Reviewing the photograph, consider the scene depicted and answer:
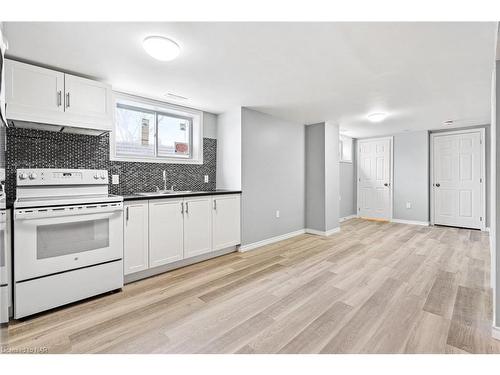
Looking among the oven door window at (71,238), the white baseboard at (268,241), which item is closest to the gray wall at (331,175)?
the white baseboard at (268,241)

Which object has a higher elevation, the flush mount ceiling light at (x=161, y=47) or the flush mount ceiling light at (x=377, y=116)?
the flush mount ceiling light at (x=377, y=116)

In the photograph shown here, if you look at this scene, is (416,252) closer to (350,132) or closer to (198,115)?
(350,132)

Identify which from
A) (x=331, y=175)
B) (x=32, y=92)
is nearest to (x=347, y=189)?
(x=331, y=175)

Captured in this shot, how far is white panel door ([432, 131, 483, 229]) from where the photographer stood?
5137 mm

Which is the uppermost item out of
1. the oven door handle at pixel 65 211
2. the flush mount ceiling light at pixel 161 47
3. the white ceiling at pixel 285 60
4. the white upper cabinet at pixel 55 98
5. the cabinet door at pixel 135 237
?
the white ceiling at pixel 285 60

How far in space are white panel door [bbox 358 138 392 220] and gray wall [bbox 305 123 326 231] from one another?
250 cm

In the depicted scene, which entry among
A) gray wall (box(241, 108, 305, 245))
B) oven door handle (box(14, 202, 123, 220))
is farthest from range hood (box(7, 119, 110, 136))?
gray wall (box(241, 108, 305, 245))

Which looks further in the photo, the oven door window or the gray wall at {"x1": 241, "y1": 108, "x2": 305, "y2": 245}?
the gray wall at {"x1": 241, "y1": 108, "x2": 305, "y2": 245}

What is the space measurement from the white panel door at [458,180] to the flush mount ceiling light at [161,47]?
6086 millimetres

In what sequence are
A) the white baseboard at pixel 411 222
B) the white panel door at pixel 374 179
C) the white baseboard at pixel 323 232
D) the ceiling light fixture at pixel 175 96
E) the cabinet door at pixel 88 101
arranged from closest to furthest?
the cabinet door at pixel 88 101
the ceiling light fixture at pixel 175 96
the white baseboard at pixel 323 232
the white baseboard at pixel 411 222
the white panel door at pixel 374 179

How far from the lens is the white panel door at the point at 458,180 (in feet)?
16.9

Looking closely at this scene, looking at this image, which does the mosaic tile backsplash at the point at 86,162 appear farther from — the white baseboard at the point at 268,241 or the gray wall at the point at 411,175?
the gray wall at the point at 411,175

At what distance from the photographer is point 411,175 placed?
5852 millimetres

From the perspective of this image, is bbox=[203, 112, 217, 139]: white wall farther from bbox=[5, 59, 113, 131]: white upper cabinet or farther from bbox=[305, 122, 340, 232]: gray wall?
bbox=[305, 122, 340, 232]: gray wall
